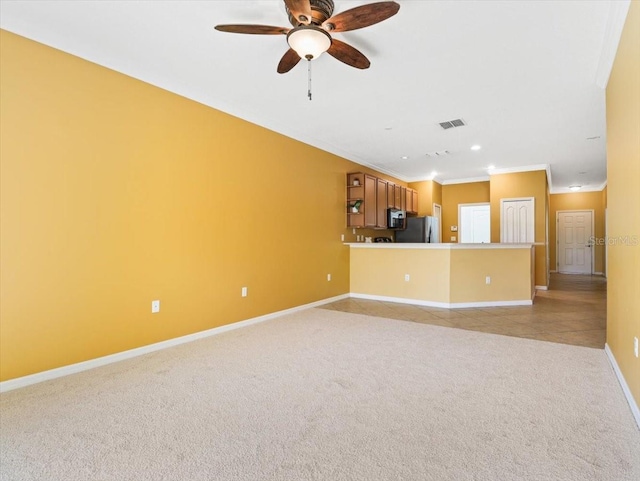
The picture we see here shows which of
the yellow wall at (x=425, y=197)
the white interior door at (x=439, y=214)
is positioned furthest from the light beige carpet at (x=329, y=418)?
the white interior door at (x=439, y=214)

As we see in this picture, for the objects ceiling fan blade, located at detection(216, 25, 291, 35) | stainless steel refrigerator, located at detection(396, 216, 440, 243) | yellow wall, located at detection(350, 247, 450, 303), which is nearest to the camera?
ceiling fan blade, located at detection(216, 25, 291, 35)

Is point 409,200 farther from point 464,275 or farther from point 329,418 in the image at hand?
point 329,418

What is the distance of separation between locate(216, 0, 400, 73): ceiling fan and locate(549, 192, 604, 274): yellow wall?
10584mm

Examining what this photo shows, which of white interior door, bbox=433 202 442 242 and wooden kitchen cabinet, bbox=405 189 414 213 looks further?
white interior door, bbox=433 202 442 242

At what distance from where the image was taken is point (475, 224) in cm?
912

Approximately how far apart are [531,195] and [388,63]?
554 centimetres

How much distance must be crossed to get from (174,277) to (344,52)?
2.60 metres

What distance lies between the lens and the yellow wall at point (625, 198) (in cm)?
202

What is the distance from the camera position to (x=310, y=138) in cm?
525

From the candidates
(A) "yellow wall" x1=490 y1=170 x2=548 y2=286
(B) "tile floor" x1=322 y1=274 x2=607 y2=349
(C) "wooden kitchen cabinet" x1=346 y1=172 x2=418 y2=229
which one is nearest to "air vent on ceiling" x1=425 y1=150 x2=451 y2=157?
(C) "wooden kitchen cabinet" x1=346 y1=172 x2=418 y2=229

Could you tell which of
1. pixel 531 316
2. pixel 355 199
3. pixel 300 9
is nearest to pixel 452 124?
pixel 355 199

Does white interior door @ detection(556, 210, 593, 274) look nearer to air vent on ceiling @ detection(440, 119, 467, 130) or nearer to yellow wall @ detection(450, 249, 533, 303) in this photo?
yellow wall @ detection(450, 249, 533, 303)

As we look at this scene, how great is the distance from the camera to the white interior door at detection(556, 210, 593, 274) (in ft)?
33.2

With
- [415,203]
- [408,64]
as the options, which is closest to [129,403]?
[408,64]
